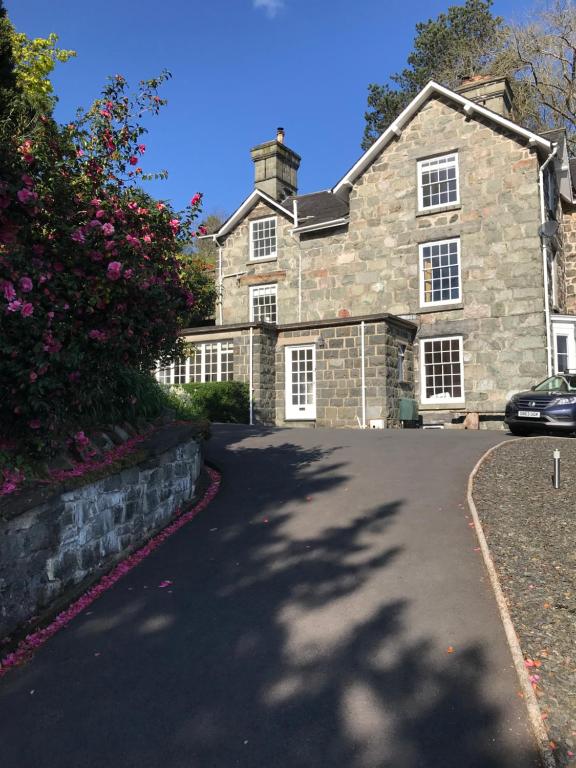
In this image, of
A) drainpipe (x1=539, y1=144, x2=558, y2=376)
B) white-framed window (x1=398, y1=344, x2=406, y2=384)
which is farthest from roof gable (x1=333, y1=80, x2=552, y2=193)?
white-framed window (x1=398, y1=344, x2=406, y2=384)

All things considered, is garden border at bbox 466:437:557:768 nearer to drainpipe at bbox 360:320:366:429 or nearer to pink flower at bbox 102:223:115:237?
pink flower at bbox 102:223:115:237

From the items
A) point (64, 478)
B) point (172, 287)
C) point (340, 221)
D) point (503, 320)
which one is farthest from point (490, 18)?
point (64, 478)

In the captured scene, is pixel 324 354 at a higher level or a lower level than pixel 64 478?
higher

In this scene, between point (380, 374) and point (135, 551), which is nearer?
point (135, 551)

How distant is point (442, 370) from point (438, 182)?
6.59 m

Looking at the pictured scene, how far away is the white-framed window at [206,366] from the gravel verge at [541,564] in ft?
40.4

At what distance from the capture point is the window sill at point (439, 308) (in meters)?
19.8

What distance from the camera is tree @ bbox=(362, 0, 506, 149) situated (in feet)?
117

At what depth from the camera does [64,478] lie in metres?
5.38

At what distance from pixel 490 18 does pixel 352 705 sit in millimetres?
43041

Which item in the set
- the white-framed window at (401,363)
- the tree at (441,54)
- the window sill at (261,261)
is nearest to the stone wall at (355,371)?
the white-framed window at (401,363)

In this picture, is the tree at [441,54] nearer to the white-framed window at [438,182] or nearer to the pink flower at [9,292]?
the white-framed window at [438,182]

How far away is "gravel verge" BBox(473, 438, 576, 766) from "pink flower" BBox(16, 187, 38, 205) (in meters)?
4.99

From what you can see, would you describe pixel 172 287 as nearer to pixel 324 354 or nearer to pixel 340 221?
pixel 324 354
